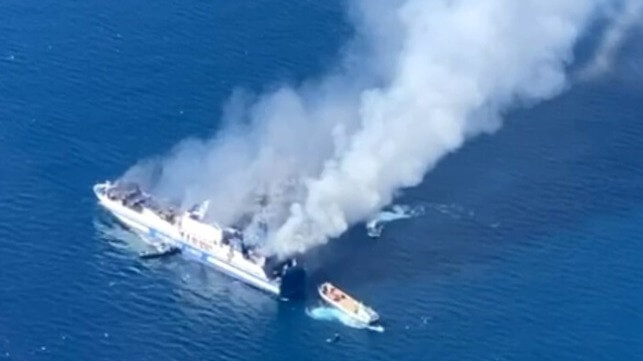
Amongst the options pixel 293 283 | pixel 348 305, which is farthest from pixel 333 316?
pixel 293 283

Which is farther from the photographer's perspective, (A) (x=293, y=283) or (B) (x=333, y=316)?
(A) (x=293, y=283)

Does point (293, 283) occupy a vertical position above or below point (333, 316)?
above

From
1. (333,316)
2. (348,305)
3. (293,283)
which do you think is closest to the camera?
(348,305)

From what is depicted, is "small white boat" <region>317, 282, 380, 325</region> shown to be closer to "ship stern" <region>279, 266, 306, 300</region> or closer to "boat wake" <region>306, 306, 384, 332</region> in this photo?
"boat wake" <region>306, 306, 384, 332</region>

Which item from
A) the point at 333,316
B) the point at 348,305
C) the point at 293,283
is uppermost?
the point at 293,283

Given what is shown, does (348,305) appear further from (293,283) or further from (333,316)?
(293,283)

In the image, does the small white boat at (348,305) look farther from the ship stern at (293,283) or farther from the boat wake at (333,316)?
the ship stern at (293,283)

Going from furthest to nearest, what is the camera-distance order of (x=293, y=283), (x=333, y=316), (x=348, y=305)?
(x=293, y=283) → (x=333, y=316) → (x=348, y=305)
